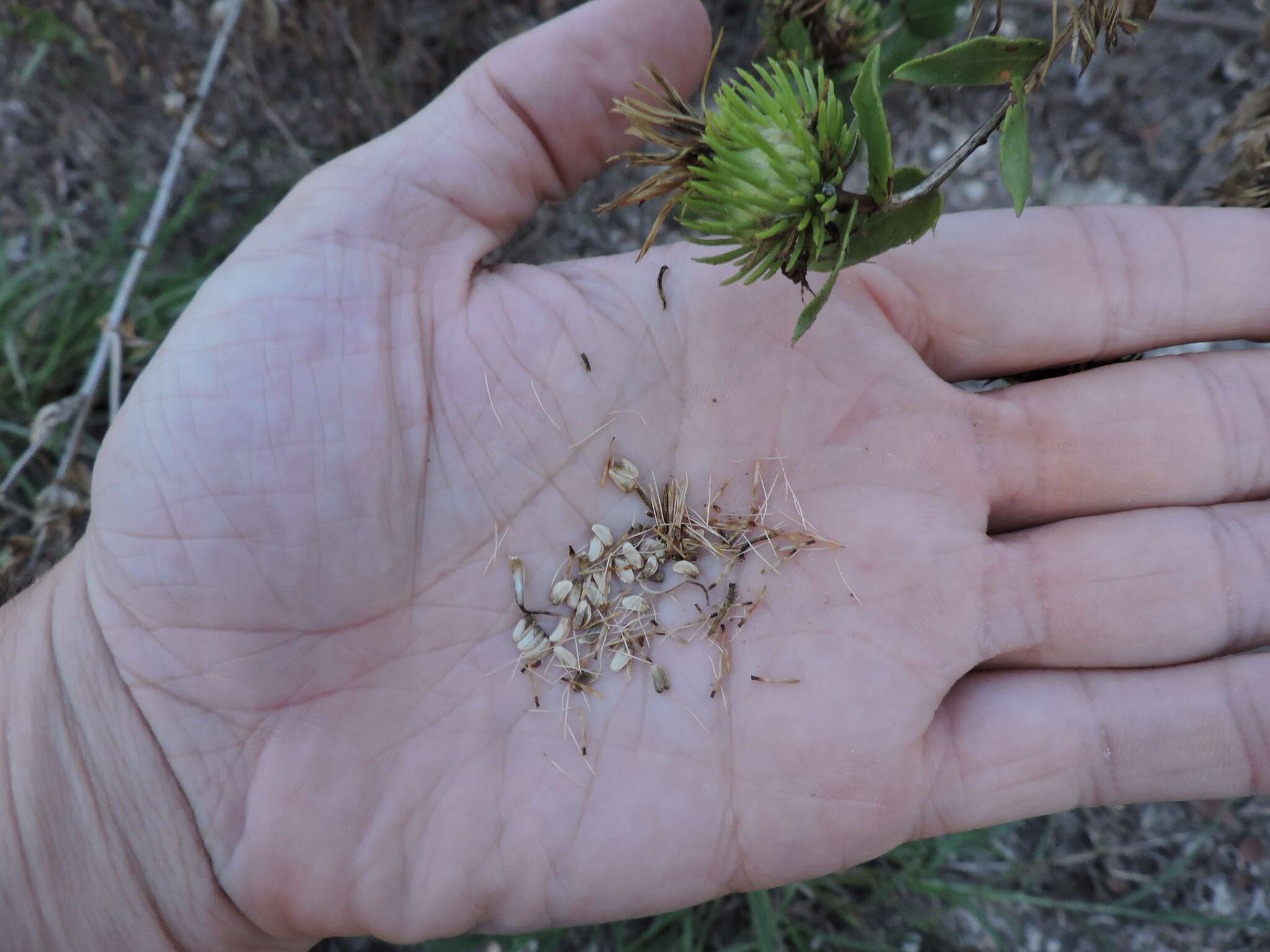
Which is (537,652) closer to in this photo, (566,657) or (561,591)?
(566,657)

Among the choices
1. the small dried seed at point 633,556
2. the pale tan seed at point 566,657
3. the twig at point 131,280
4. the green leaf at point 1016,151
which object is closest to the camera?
the green leaf at point 1016,151

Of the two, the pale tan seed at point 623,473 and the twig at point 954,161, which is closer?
the twig at point 954,161

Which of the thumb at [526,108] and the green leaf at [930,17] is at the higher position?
the thumb at [526,108]

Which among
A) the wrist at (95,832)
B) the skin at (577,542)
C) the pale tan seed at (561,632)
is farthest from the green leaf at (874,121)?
the wrist at (95,832)

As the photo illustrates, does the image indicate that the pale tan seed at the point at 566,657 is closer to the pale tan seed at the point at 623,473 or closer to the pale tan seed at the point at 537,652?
the pale tan seed at the point at 537,652

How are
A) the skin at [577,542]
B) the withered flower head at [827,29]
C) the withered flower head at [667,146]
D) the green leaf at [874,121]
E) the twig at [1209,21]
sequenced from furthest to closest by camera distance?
the twig at [1209,21]
the skin at [577,542]
the withered flower head at [827,29]
the withered flower head at [667,146]
the green leaf at [874,121]

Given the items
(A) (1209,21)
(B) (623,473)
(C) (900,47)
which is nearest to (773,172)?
(C) (900,47)

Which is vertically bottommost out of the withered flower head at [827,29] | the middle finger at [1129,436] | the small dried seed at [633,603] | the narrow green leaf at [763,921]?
the narrow green leaf at [763,921]

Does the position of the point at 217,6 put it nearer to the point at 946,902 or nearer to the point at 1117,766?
the point at 1117,766
